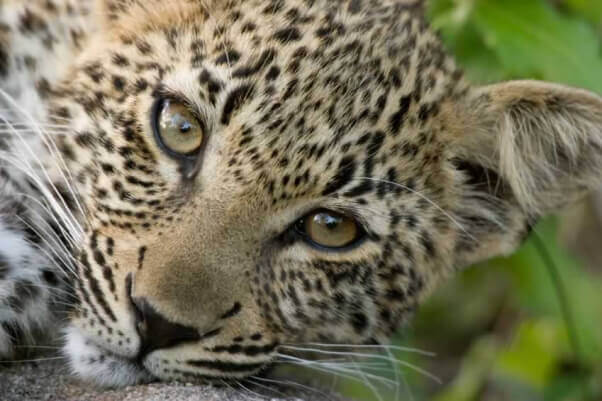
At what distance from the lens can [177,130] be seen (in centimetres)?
359

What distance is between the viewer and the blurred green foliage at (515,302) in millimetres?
4777

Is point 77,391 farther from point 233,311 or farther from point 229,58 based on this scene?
point 229,58

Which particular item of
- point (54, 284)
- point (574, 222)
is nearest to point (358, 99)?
point (54, 284)

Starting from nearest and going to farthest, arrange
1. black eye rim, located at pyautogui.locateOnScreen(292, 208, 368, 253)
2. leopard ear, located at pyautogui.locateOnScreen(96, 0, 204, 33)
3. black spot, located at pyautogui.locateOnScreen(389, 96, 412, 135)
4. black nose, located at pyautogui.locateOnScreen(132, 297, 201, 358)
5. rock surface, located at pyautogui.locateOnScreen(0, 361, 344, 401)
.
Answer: black nose, located at pyautogui.locateOnScreen(132, 297, 201, 358) < rock surface, located at pyautogui.locateOnScreen(0, 361, 344, 401) < black eye rim, located at pyautogui.locateOnScreen(292, 208, 368, 253) < black spot, located at pyautogui.locateOnScreen(389, 96, 412, 135) < leopard ear, located at pyautogui.locateOnScreen(96, 0, 204, 33)

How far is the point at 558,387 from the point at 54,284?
352cm

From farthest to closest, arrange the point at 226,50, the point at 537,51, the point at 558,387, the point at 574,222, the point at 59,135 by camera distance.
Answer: the point at 574,222, the point at 558,387, the point at 537,51, the point at 59,135, the point at 226,50

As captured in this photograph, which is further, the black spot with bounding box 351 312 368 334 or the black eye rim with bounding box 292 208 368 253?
Answer: the black spot with bounding box 351 312 368 334

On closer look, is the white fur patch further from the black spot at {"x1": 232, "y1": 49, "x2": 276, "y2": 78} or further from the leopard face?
the black spot at {"x1": 232, "y1": 49, "x2": 276, "y2": 78}

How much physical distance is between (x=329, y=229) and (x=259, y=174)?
0.42m

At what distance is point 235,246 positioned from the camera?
11.0 ft

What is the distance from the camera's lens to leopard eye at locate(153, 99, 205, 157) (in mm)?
3557

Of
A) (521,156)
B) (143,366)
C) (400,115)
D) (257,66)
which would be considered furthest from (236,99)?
(521,156)

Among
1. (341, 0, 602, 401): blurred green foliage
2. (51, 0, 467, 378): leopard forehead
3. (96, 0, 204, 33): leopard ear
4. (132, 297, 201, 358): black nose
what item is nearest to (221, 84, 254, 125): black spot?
(51, 0, 467, 378): leopard forehead

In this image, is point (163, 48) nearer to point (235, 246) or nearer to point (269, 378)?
point (235, 246)
